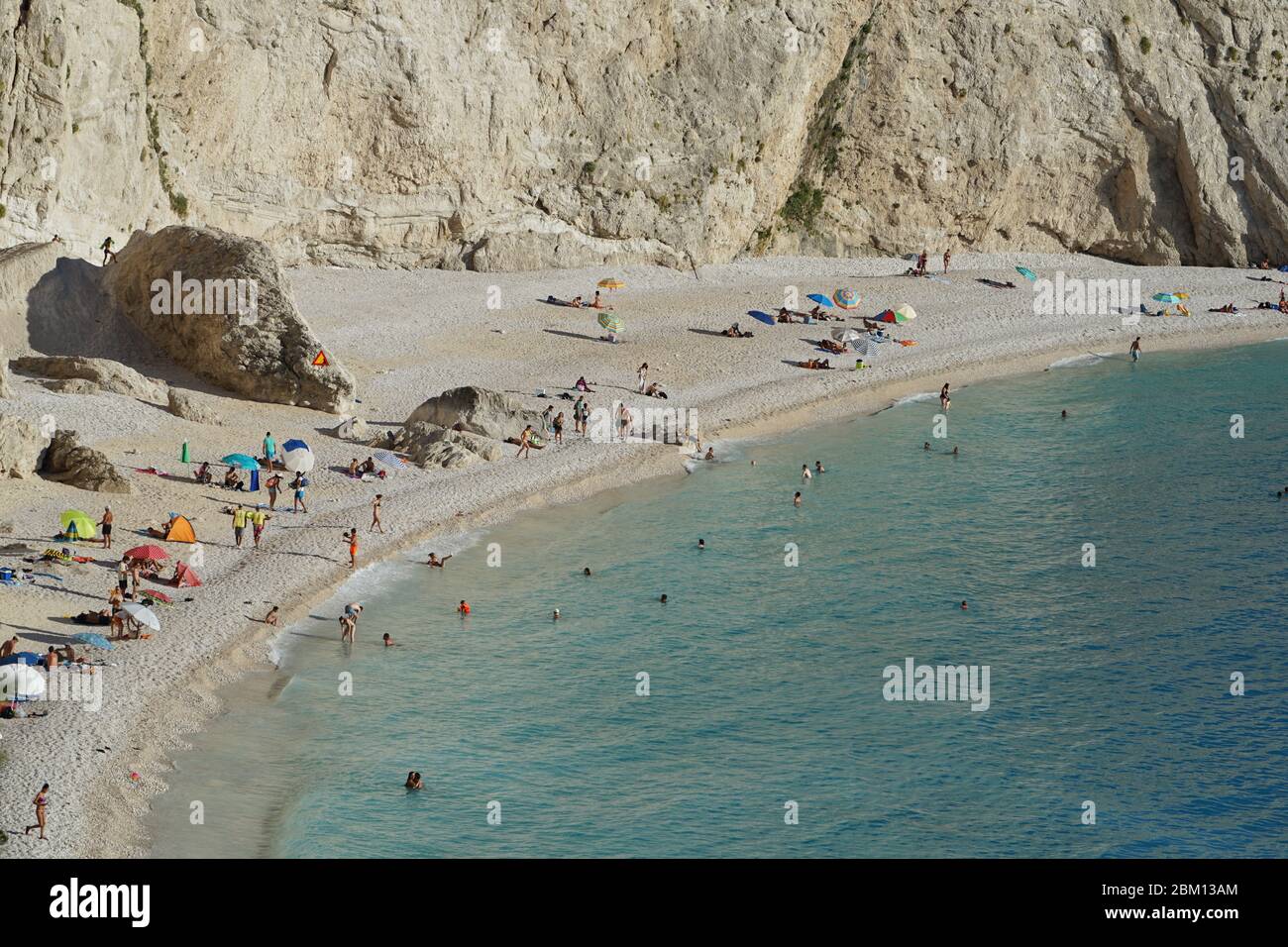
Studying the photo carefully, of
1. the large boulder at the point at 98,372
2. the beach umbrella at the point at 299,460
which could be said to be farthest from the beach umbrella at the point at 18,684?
the large boulder at the point at 98,372

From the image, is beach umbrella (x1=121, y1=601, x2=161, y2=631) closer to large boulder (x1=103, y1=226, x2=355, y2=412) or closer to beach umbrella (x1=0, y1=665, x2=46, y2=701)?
beach umbrella (x1=0, y1=665, x2=46, y2=701)

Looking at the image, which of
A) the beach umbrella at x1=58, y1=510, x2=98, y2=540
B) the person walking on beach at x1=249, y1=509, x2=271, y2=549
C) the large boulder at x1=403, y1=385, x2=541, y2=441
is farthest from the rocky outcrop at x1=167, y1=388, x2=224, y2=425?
the beach umbrella at x1=58, y1=510, x2=98, y2=540

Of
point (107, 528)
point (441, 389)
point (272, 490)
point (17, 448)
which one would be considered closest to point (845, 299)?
point (441, 389)

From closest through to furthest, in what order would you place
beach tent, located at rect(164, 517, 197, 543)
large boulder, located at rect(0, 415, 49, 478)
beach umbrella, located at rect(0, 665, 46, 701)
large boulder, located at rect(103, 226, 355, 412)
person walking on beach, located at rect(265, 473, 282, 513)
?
1. beach umbrella, located at rect(0, 665, 46, 701)
2. beach tent, located at rect(164, 517, 197, 543)
3. large boulder, located at rect(0, 415, 49, 478)
4. person walking on beach, located at rect(265, 473, 282, 513)
5. large boulder, located at rect(103, 226, 355, 412)

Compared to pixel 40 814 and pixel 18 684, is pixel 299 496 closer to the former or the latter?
pixel 18 684

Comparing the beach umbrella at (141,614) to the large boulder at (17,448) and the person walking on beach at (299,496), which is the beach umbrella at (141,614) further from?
the large boulder at (17,448)

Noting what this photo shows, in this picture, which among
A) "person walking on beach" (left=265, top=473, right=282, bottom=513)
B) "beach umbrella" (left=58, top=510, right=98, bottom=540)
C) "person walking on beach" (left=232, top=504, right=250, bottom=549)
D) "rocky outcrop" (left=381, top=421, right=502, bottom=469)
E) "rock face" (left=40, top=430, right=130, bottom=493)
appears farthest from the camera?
"rocky outcrop" (left=381, top=421, right=502, bottom=469)
